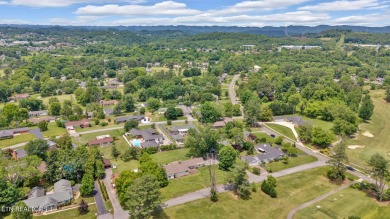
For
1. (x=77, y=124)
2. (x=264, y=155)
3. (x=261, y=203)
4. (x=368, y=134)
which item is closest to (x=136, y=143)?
(x=77, y=124)

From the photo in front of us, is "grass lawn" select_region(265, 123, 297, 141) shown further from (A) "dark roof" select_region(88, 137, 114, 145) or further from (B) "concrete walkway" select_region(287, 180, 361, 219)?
(A) "dark roof" select_region(88, 137, 114, 145)

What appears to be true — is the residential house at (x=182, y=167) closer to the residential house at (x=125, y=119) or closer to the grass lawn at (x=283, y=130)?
the grass lawn at (x=283, y=130)

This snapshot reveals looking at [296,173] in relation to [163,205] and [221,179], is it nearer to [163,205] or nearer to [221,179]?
[221,179]

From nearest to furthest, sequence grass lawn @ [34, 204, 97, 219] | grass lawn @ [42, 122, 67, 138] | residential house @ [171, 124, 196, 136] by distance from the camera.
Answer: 1. grass lawn @ [34, 204, 97, 219]
2. grass lawn @ [42, 122, 67, 138]
3. residential house @ [171, 124, 196, 136]

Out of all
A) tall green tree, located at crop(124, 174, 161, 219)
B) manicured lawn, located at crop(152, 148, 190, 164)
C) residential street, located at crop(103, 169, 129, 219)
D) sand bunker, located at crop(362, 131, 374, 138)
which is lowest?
residential street, located at crop(103, 169, 129, 219)

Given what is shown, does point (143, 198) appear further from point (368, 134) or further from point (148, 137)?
point (368, 134)

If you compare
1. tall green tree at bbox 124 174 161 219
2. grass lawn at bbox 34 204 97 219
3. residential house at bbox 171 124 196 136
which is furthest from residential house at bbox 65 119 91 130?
tall green tree at bbox 124 174 161 219
